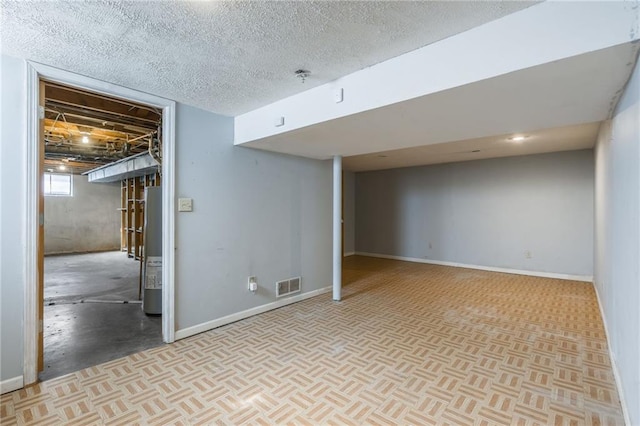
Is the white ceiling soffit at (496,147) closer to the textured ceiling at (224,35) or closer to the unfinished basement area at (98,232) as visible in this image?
the textured ceiling at (224,35)

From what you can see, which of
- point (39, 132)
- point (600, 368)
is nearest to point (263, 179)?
point (39, 132)

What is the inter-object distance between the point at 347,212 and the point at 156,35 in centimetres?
648

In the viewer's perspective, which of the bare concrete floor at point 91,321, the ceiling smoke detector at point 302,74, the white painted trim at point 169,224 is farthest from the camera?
the white painted trim at point 169,224

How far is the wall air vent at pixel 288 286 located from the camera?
3883mm

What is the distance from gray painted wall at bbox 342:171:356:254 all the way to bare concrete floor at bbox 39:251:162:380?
191 inches

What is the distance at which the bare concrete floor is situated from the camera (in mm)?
2609

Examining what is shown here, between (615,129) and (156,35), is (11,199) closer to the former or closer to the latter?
(156,35)

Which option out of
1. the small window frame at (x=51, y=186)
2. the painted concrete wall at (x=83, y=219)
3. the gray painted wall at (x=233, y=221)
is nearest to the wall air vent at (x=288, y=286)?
the gray painted wall at (x=233, y=221)

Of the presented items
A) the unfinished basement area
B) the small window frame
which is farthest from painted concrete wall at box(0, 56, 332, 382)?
the small window frame

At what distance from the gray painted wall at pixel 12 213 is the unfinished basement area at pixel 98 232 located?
17cm

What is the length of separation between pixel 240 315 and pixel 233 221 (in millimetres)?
1088

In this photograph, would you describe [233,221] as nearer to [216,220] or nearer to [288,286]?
[216,220]

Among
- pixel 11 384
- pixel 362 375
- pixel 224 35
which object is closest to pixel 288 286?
pixel 362 375

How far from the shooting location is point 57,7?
5.04ft
